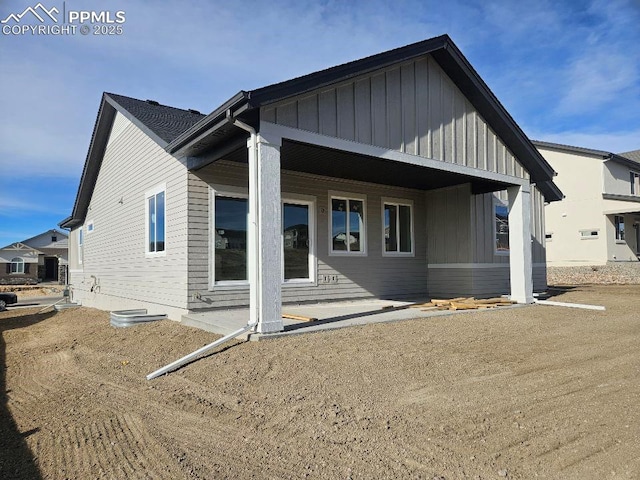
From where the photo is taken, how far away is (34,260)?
43375mm

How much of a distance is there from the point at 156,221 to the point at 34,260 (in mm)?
41805

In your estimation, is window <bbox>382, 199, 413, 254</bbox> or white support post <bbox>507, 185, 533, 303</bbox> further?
window <bbox>382, 199, 413, 254</bbox>

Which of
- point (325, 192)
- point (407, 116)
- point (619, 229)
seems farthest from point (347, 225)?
point (619, 229)

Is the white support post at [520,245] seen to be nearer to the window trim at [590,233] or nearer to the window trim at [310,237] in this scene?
the window trim at [310,237]

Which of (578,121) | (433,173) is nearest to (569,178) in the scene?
(578,121)

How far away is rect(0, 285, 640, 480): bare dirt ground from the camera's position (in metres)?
2.93

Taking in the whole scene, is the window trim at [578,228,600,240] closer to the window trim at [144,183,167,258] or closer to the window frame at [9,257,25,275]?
the window trim at [144,183,167,258]

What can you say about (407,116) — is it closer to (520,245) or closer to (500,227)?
(520,245)

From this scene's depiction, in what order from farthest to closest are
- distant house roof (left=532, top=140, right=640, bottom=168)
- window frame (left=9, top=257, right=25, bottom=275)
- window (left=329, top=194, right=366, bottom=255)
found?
window frame (left=9, top=257, right=25, bottom=275), distant house roof (left=532, top=140, right=640, bottom=168), window (left=329, top=194, right=366, bottom=255)

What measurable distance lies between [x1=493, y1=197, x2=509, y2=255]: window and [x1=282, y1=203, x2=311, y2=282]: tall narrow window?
5711 millimetres

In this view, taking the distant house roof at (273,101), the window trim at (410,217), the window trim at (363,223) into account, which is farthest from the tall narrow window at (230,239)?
the window trim at (410,217)

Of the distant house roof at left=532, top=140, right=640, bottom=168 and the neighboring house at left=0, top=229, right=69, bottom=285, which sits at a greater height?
the distant house roof at left=532, top=140, right=640, bottom=168

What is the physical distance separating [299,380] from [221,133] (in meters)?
4.15

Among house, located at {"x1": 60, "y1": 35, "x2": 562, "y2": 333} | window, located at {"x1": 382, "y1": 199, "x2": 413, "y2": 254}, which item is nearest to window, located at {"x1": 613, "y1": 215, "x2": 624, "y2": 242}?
house, located at {"x1": 60, "y1": 35, "x2": 562, "y2": 333}
